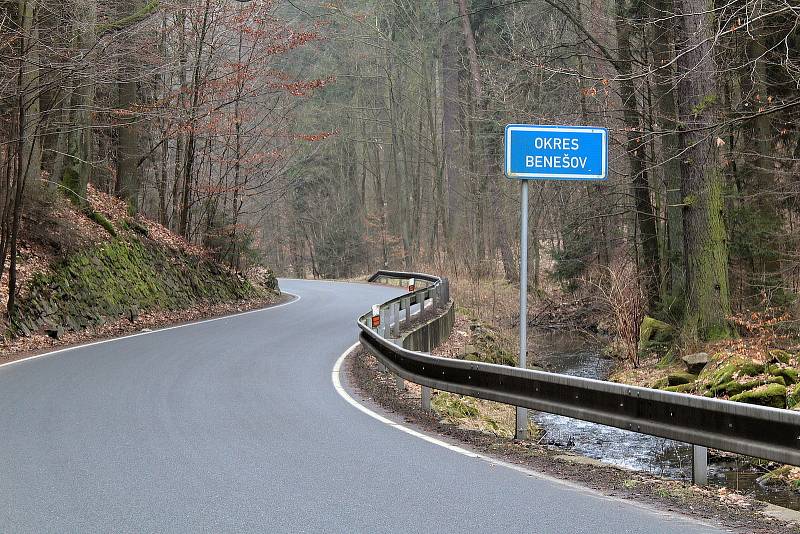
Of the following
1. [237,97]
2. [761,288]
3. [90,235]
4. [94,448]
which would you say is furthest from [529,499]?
[237,97]

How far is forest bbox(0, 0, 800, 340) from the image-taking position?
17906 millimetres

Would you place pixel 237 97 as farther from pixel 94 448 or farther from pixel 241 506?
pixel 241 506

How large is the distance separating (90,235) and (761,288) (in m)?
16.7

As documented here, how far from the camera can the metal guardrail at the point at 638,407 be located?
641cm

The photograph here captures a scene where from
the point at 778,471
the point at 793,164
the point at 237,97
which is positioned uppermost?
the point at 237,97

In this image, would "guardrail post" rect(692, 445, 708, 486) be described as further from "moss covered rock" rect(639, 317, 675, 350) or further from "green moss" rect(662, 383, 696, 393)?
"moss covered rock" rect(639, 317, 675, 350)

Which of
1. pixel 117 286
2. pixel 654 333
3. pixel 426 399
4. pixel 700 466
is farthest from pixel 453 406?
pixel 117 286

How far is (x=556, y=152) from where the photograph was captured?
32.2 ft

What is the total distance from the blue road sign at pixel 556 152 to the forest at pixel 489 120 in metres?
1.73

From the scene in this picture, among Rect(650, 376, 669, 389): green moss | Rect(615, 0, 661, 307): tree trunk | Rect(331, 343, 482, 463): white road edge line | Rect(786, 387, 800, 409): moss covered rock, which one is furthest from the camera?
Rect(615, 0, 661, 307): tree trunk

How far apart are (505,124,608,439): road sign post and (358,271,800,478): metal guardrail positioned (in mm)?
555

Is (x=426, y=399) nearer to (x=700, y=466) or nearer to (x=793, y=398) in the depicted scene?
(x=700, y=466)

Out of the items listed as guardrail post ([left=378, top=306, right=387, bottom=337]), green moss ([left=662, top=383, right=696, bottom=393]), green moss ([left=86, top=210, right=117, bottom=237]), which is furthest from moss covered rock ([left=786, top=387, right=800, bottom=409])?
green moss ([left=86, top=210, right=117, bottom=237])

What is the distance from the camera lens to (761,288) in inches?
815
